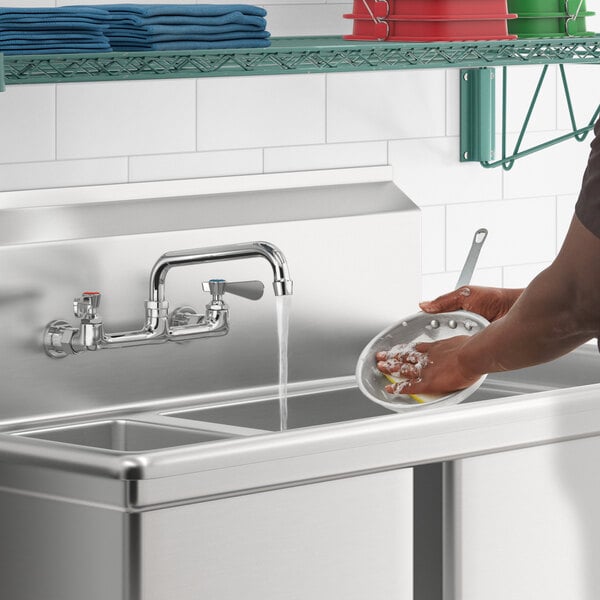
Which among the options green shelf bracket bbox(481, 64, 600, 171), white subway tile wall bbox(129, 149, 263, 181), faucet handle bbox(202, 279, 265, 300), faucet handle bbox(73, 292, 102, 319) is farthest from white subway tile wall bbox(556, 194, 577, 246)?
faucet handle bbox(73, 292, 102, 319)

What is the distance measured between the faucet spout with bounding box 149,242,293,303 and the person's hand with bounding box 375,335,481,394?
19cm

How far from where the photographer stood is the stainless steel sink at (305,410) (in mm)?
2240

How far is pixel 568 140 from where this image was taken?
2.68 meters

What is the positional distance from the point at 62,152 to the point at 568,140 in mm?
1029

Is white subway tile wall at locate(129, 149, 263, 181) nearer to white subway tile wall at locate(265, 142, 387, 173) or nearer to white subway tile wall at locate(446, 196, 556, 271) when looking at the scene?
white subway tile wall at locate(265, 142, 387, 173)

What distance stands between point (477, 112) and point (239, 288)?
0.63 m

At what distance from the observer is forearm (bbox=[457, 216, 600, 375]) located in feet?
5.18

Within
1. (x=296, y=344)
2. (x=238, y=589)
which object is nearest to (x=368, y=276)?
(x=296, y=344)

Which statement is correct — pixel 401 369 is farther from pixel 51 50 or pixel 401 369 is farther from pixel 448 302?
pixel 51 50

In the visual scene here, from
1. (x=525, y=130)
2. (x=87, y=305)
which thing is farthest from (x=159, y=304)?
(x=525, y=130)

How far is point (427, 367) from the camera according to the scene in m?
2.04

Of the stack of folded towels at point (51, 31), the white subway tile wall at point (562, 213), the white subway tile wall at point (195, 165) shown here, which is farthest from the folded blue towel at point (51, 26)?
the white subway tile wall at point (562, 213)

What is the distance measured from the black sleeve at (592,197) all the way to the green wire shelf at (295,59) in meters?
0.60

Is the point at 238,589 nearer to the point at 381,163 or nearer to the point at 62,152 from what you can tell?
the point at 62,152
